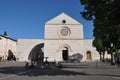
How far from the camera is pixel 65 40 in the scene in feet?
277

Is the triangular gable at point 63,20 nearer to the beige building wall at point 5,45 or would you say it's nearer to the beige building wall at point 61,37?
the beige building wall at point 61,37

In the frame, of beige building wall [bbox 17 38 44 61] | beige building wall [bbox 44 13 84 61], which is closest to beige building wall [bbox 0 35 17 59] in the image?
beige building wall [bbox 17 38 44 61]

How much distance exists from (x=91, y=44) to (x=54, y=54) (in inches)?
526

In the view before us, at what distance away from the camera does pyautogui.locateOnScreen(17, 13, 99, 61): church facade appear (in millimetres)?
83625

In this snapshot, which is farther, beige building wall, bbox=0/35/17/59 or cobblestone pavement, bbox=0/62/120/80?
beige building wall, bbox=0/35/17/59

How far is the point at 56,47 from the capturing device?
84062 millimetres

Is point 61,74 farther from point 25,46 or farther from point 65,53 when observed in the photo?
point 25,46

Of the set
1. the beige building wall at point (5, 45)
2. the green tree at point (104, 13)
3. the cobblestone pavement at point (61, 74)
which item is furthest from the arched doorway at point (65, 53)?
the green tree at point (104, 13)

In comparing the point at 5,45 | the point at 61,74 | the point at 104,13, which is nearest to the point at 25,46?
the point at 5,45

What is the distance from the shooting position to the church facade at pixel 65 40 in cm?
8362

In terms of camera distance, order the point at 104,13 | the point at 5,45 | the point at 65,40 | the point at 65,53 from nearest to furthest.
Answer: the point at 104,13
the point at 65,40
the point at 65,53
the point at 5,45

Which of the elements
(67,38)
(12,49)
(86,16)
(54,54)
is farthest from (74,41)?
(86,16)

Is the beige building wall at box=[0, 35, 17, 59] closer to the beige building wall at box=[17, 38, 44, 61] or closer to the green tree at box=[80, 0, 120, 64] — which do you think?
the beige building wall at box=[17, 38, 44, 61]

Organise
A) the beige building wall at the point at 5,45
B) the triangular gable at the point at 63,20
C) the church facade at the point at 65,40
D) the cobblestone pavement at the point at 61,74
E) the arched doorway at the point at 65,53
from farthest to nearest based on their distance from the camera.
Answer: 1. the beige building wall at the point at 5,45
2. the triangular gable at the point at 63,20
3. the arched doorway at the point at 65,53
4. the church facade at the point at 65,40
5. the cobblestone pavement at the point at 61,74
